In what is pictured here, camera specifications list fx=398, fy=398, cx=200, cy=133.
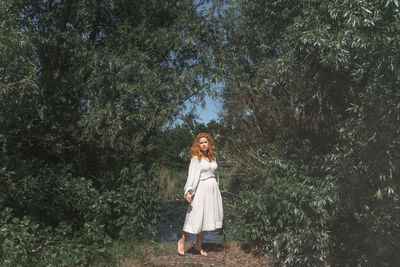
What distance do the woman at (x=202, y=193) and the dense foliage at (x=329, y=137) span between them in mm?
662

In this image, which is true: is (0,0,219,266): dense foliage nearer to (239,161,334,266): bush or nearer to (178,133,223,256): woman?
(178,133,223,256): woman

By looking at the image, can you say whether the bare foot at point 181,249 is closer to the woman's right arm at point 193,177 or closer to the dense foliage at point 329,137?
the woman's right arm at point 193,177

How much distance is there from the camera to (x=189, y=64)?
23.3 feet

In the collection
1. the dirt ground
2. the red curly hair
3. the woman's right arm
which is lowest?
the dirt ground

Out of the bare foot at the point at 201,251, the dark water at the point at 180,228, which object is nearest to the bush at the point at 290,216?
the dark water at the point at 180,228

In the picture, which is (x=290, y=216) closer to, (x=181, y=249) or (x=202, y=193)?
(x=202, y=193)

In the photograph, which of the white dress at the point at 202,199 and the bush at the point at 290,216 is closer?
the bush at the point at 290,216

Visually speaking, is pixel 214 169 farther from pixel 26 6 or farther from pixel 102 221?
pixel 26 6

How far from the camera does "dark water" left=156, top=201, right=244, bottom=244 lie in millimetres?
7160

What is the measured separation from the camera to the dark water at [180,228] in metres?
7.16

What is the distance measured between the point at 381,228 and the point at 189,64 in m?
4.10

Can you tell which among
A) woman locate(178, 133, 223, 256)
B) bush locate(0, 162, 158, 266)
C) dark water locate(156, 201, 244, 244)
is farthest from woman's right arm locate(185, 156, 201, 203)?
dark water locate(156, 201, 244, 244)

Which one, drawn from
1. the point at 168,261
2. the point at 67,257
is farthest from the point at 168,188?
the point at 67,257

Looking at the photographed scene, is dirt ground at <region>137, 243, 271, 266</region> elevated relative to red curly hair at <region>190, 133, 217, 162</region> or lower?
lower
